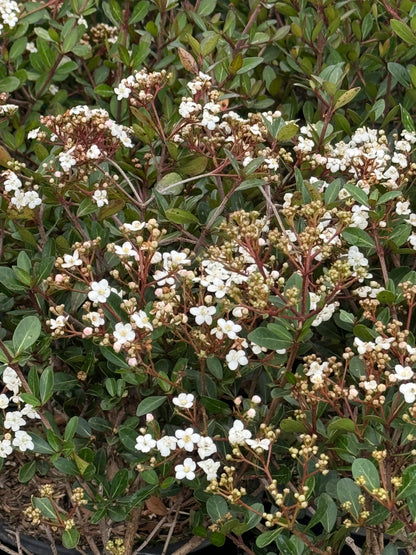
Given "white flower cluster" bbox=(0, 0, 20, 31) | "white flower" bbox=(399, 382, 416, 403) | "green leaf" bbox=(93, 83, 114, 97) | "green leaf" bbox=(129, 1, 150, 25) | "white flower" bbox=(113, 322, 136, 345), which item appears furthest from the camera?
"green leaf" bbox=(129, 1, 150, 25)

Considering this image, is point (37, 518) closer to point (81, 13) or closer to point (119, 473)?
point (119, 473)

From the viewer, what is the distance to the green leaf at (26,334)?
174cm

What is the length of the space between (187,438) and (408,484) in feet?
1.48

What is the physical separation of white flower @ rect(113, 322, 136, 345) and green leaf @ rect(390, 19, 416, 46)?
1151 mm

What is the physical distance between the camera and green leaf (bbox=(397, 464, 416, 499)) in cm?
154

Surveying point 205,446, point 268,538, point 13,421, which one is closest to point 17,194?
point 13,421

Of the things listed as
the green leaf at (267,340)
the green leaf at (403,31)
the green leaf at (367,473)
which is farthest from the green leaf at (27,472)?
the green leaf at (403,31)

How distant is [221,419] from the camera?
191cm

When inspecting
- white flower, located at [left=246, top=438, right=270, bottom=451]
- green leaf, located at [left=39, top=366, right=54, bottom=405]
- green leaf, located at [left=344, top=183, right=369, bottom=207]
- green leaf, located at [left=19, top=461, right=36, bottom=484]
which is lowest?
green leaf, located at [left=19, top=461, right=36, bottom=484]

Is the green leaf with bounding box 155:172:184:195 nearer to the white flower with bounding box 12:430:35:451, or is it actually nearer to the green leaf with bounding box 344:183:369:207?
the green leaf with bounding box 344:183:369:207

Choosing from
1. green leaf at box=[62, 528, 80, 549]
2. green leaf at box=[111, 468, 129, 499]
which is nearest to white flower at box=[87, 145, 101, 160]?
green leaf at box=[111, 468, 129, 499]

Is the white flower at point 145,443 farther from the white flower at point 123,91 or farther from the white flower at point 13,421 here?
the white flower at point 123,91

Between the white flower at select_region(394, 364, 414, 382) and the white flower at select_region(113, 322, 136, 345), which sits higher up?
the white flower at select_region(113, 322, 136, 345)

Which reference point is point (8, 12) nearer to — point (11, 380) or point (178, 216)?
point (178, 216)
